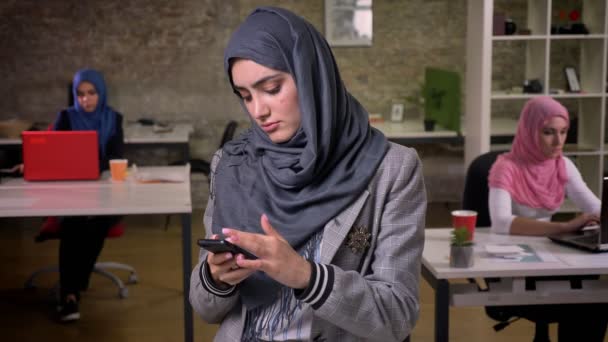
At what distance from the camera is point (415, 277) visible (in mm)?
1644

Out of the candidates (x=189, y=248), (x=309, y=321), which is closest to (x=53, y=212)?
(x=189, y=248)


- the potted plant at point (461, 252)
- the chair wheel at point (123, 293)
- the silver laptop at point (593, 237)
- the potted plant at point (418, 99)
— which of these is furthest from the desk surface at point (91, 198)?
the potted plant at point (418, 99)

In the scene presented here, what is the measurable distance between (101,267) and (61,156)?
1016 millimetres

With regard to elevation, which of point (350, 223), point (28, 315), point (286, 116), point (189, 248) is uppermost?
point (286, 116)

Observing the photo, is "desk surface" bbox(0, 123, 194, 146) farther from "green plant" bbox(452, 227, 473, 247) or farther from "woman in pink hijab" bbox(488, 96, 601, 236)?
"green plant" bbox(452, 227, 473, 247)

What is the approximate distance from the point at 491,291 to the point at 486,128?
273cm

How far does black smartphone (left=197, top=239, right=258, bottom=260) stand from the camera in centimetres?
145

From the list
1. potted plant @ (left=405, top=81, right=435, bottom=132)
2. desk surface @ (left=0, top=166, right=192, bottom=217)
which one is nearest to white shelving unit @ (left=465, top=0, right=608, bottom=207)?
potted plant @ (left=405, top=81, right=435, bottom=132)

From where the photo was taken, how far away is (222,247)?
146 cm

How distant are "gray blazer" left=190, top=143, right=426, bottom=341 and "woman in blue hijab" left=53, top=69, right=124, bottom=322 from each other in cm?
309

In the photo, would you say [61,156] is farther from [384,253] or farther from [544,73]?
[544,73]

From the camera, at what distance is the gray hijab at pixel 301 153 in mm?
1594

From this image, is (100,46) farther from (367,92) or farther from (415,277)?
(415,277)

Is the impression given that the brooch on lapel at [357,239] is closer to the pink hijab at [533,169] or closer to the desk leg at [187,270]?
the pink hijab at [533,169]
